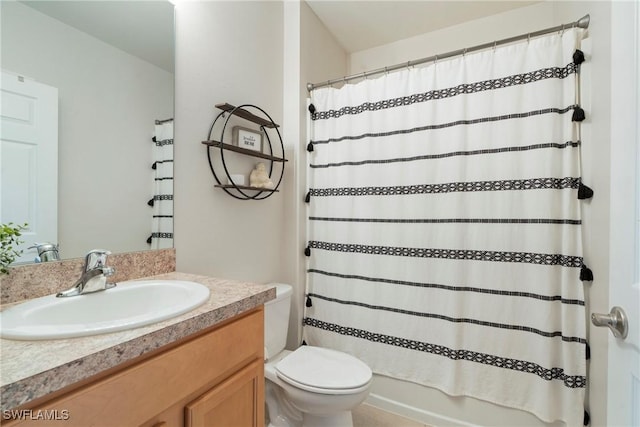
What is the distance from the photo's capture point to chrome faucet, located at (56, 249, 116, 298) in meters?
0.82

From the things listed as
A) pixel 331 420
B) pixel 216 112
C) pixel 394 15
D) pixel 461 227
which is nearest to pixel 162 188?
pixel 216 112

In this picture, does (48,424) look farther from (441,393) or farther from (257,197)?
(441,393)

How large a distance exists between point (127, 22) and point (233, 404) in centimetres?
139

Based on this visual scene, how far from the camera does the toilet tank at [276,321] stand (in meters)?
1.49

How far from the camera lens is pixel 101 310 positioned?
2.76ft

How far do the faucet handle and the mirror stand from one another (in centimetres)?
10

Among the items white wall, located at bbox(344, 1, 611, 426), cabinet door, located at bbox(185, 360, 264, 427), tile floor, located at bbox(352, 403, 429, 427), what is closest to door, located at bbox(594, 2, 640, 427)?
white wall, located at bbox(344, 1, 611, 426)

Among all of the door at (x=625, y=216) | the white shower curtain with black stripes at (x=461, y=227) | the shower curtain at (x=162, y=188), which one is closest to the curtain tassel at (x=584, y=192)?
the white shower curtain with black stripes at (x=461, y=227)

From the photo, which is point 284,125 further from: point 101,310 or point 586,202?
point 586,202

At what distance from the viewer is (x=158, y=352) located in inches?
24.3

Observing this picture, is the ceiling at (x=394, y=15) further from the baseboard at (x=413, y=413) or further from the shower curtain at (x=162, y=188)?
the baseboard at (x=413, y=413)

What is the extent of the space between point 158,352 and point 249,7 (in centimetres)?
177

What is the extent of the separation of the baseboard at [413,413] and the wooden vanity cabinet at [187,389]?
104 centimetres

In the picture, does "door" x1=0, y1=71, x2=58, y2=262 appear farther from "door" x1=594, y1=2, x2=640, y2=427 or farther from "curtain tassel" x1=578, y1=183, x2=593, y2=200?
"curtain tassel" x1=578, y1=183, x2=593, y2=200
